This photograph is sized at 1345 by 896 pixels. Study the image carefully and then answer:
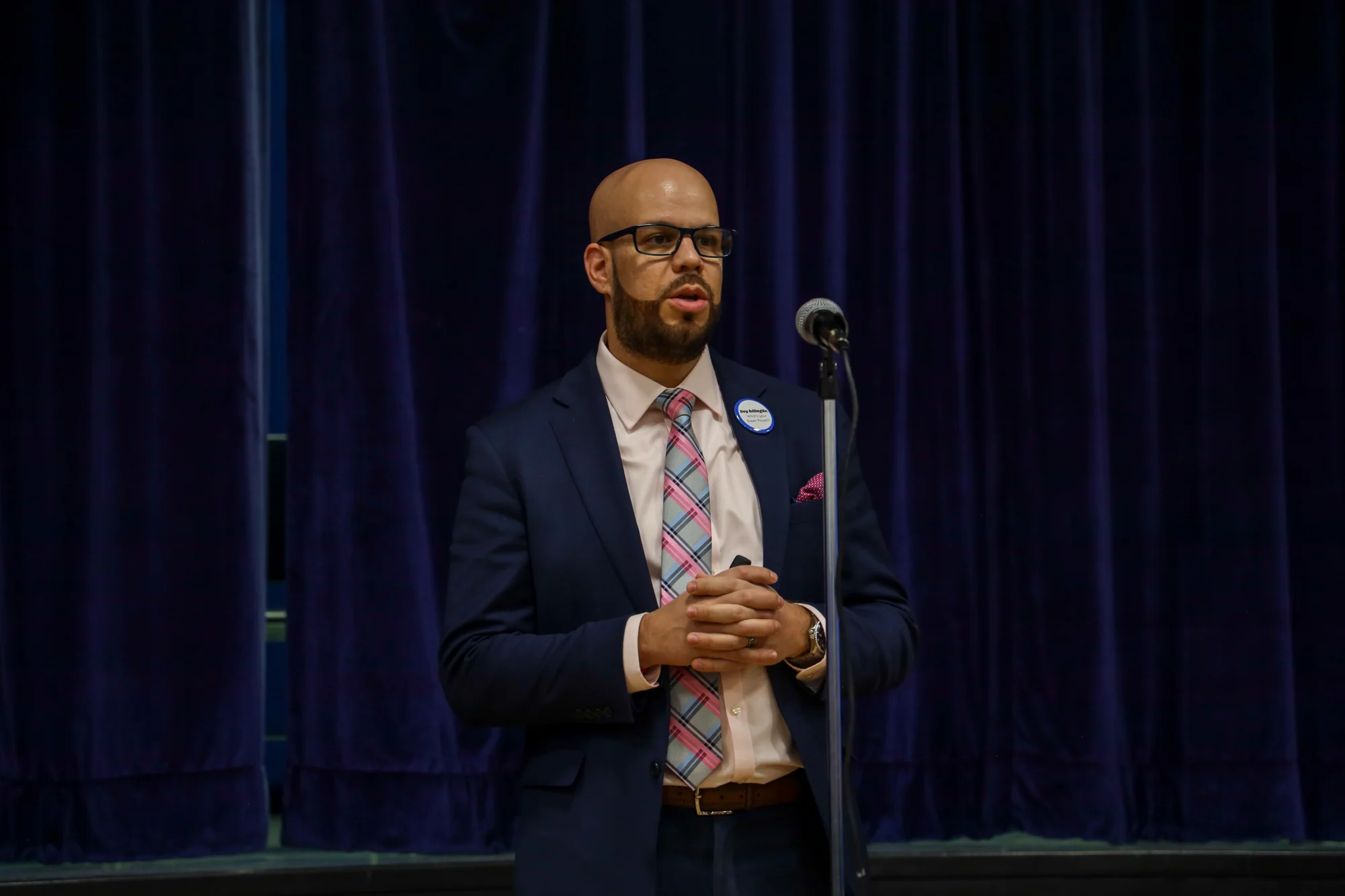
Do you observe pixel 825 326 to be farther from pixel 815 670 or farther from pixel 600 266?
pixel 600 266

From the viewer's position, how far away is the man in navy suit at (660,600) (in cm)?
162

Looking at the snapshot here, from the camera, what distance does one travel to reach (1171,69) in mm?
3014

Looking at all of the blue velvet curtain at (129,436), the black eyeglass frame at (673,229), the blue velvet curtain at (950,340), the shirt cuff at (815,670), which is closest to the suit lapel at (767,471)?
the shirt cuff at (815,670)

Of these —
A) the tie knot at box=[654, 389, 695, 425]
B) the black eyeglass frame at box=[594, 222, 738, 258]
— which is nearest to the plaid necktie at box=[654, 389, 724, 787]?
the tie knot at box=[654, 389, 695, 425]

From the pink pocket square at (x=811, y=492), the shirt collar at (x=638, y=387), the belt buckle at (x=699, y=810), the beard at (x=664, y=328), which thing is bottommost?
the belt buckle at (x=699, y=810)

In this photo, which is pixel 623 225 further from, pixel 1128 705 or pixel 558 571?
pixel 1128 705

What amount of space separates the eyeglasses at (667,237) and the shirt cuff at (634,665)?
592mm

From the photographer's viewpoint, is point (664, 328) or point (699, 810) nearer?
point (699, 810)

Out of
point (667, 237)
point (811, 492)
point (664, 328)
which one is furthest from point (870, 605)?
point (667, 237)

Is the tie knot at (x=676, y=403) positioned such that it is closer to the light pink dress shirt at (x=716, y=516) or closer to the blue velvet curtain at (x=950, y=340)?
the light pink dress shirt at (x=716, y=516)

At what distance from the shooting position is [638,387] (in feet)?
6.18

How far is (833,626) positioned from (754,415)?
509 millimetres

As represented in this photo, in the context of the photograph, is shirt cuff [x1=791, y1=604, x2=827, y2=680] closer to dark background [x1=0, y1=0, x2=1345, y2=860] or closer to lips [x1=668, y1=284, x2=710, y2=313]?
lips [x1=668, y1=284, x2=710, y2=313]

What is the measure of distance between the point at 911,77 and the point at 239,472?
1865mm
